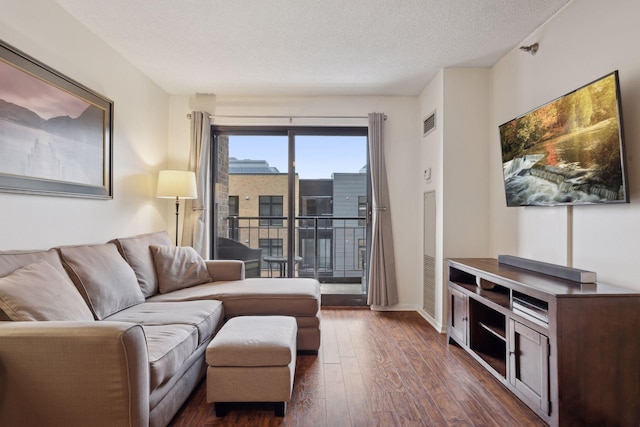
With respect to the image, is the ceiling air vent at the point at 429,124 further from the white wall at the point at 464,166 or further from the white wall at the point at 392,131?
the white wall at the point at 464,166

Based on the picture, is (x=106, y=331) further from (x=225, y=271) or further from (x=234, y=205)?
(x=234, y=205)

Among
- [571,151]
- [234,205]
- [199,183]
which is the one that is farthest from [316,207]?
[571,151]

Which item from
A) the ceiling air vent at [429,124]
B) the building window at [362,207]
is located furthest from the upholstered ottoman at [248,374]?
the ceiling air vent at [429,124]

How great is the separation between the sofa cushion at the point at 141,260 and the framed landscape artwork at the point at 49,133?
0.44 meters

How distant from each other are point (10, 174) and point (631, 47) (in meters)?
3.49

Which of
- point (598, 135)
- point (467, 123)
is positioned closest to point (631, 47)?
point (598, 135)

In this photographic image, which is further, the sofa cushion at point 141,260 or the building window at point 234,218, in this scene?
the building window at point 234,218

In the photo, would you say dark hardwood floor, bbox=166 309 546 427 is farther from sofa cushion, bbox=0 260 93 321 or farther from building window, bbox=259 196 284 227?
building window, bbox=259 196 284 227

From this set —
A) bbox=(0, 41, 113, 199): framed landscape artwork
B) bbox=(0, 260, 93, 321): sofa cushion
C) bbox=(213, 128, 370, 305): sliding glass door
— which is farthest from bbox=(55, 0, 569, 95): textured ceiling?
bbox=(0, 260, 93, 321): sofa cushion

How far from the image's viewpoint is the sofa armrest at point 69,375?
132cm

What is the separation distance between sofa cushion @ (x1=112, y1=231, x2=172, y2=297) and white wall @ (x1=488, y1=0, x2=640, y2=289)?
9.92 ft

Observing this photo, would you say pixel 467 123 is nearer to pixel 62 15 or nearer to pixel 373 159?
pixel 373 159

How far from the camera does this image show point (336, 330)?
10.4 ft

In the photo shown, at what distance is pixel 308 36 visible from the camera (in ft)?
8.60
